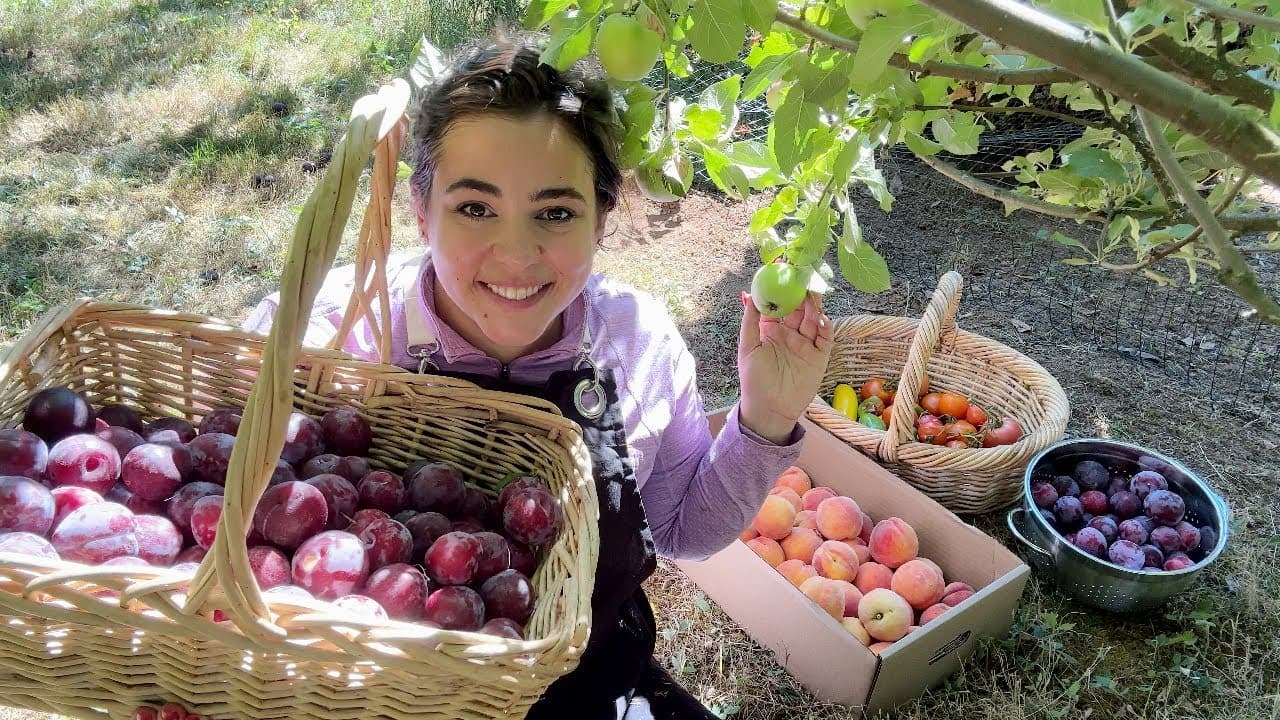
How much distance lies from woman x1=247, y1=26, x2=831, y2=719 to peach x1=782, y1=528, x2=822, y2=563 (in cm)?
70

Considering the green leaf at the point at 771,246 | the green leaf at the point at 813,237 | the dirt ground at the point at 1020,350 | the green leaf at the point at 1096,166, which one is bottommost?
the dirt ground at the point at 1020,350

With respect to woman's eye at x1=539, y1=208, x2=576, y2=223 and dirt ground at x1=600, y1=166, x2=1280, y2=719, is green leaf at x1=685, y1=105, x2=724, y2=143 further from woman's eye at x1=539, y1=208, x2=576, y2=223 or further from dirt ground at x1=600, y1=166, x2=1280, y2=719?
dirt ground at x1=600, y1=166, x2=1280, y2=719

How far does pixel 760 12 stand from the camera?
64cm

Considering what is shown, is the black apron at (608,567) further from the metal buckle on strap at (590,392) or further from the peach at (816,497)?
the peach at (816,497)

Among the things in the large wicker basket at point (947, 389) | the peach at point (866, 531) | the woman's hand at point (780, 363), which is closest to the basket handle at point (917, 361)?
the large wicker basket at point (947, 389)

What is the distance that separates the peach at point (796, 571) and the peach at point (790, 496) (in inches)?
9.9

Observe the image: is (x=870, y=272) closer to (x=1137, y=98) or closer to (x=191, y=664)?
(x=1137, y=98)

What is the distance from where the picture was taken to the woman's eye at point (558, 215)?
4.39 feet

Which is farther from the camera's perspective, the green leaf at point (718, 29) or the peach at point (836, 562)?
the peach at point (836, 562)

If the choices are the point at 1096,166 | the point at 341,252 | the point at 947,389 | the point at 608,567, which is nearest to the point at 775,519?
the point at 947,389

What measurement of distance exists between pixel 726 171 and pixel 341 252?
2.87 meters

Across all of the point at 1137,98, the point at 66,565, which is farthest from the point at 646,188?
the point at 66,565

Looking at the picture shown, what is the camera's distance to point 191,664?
865mm

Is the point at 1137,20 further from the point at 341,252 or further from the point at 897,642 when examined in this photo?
the point at 341,252
